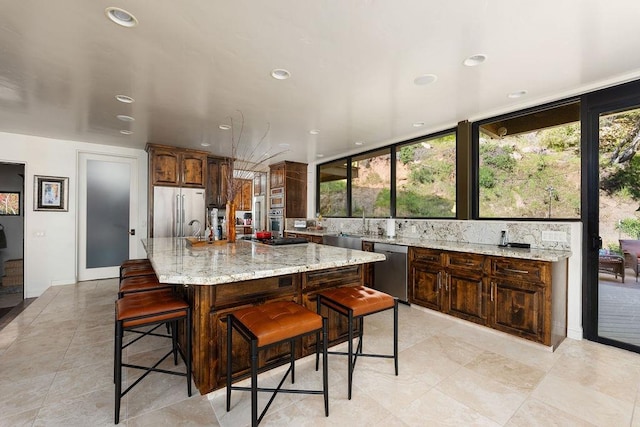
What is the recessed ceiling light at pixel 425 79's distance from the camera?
2.55 meters

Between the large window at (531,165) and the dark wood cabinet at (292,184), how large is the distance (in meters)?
4.04

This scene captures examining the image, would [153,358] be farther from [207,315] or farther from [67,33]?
[67,33]

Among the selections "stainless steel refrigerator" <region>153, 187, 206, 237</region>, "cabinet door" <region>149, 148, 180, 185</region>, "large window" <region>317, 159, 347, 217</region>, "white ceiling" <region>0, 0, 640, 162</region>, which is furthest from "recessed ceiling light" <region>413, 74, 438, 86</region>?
"cabinet door" <region>149, 148, 180, 185</region>

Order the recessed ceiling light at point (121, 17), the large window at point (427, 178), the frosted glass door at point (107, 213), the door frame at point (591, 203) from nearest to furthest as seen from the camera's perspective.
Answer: the recessed ceiling light at point (121, 17) → the door frame at point (591, 203) → the large window at point (427, 178) → the frosted glass door at point (107, 213)

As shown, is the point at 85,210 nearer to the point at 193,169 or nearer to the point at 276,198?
the point at 193,169

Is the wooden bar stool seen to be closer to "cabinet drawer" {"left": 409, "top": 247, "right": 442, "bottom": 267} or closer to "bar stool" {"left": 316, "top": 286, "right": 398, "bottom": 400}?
"bar stool" {"left": 316, "top": 286, "right": 398, "bottom": 400}

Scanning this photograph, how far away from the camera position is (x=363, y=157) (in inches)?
218

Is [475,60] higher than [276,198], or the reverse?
[475,60]

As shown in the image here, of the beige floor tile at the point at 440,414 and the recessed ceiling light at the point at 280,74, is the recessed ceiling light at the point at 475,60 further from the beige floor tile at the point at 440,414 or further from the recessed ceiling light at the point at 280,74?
the beige floor tile at the point at 440,414

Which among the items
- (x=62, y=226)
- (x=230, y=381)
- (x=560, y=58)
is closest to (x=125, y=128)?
(x=62, y=226)

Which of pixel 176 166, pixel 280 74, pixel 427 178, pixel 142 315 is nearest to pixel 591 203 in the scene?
pixel 427 178

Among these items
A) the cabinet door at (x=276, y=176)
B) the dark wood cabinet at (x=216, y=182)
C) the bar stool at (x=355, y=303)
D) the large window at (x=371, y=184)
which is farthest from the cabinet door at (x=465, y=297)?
the dark wood cabinet at (x=216, y=182)

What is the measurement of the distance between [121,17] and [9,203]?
568 centimetres

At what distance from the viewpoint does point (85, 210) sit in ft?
16.4
